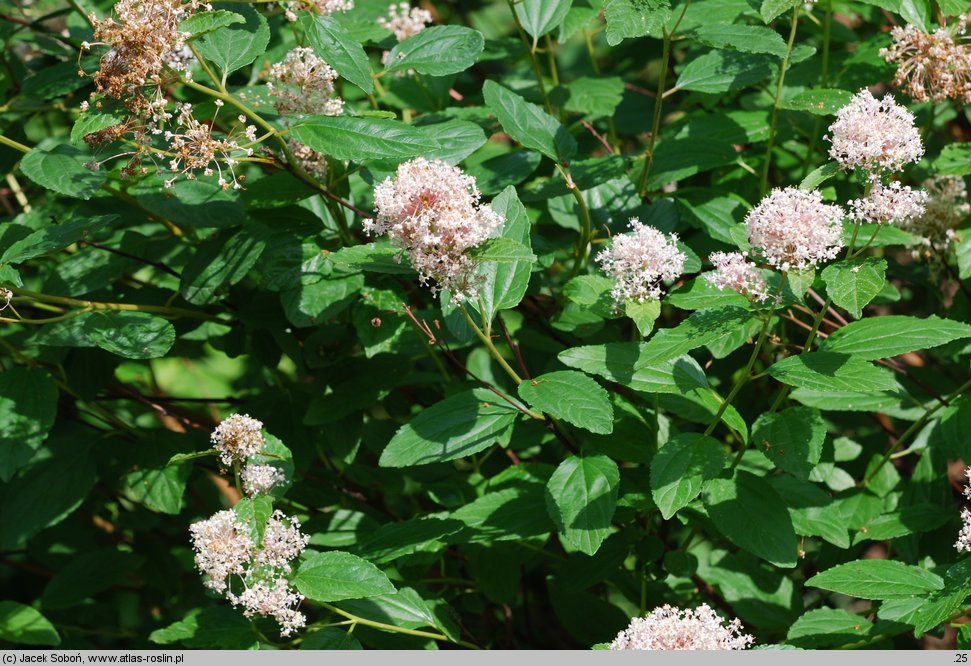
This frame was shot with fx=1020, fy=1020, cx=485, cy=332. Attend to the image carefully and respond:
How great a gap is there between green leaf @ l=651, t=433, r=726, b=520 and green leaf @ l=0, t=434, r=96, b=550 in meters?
1.49

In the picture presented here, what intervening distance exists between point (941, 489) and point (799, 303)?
2.15 ft

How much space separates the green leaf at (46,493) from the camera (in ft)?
8.34

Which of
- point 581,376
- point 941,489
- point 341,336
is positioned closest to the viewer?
point 581,376

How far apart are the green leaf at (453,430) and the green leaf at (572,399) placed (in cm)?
12

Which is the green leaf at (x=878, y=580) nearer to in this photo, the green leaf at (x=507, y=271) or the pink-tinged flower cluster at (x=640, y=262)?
the pink-tinged flower cluster at (x=640, y=262)

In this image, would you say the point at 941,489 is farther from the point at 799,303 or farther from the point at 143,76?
the point at 143,76

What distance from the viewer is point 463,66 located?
7.43ft

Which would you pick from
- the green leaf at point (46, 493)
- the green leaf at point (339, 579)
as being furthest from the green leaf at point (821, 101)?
the green leaf at point (46, 493)

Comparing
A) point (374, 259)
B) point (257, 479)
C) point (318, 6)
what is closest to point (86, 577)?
point (257, 479)

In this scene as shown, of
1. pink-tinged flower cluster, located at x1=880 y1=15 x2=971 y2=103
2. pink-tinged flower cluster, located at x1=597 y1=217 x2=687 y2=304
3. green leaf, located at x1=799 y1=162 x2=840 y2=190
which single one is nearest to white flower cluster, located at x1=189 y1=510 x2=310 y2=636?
pink-tinged flower cluster, located at x1=597 y1=217 x2=687 y2=304

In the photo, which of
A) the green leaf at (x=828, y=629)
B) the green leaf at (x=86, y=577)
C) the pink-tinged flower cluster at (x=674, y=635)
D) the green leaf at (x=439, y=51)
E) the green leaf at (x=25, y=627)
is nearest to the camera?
the pink-tinged flower cluster at (x=674, y=635)

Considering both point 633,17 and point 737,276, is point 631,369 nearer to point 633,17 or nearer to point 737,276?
point 737,276

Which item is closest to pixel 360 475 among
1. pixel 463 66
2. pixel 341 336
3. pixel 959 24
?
pixel 341 336

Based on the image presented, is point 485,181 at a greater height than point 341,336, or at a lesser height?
greater
